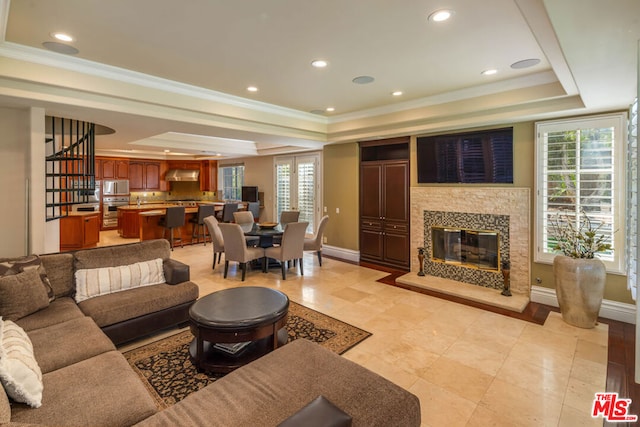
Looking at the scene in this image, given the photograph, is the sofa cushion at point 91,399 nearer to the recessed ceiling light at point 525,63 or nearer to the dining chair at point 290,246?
the dining chair at point 290,246

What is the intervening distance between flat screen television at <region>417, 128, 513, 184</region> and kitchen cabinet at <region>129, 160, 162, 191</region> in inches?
374

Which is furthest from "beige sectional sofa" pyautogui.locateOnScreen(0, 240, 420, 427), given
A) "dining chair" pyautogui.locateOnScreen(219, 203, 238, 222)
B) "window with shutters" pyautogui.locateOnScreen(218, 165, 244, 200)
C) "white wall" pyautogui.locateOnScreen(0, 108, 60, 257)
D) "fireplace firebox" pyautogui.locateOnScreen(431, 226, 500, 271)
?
"window with shutters" pyautogui.locateOnScreen(218, 165, 244, 200)

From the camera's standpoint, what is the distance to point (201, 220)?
26.0 ft

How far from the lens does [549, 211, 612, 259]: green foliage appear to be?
3.66 meters

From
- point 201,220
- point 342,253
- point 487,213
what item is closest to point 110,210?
point 201,220

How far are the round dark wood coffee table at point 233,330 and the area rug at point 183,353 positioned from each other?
0.15 meters

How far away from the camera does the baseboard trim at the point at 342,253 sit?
659cm

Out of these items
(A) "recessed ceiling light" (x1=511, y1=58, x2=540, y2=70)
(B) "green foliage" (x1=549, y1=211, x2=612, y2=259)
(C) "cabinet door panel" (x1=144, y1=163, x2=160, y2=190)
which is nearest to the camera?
(A) "recessed ceiling light" (x1=511, y1=58, x2=540, y2=70)

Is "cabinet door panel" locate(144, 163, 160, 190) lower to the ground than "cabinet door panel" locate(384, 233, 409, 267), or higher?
higher

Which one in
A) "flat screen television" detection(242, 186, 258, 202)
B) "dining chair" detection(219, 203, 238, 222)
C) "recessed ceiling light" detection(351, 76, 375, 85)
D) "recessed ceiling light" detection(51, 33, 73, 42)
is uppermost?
"recessed ceiling light" detection(351, 76, 375, 85)

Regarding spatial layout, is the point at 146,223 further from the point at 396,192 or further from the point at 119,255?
the point at 396,192

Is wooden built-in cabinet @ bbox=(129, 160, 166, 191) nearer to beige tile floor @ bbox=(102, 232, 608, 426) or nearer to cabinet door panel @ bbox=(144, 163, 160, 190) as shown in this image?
cabinet door panel @ bbox=(144, 163, 160, 190)

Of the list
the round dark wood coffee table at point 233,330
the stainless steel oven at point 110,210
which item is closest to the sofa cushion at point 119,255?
the round dark wood coffee table at point 233,330

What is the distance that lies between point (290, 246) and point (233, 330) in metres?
2.84
